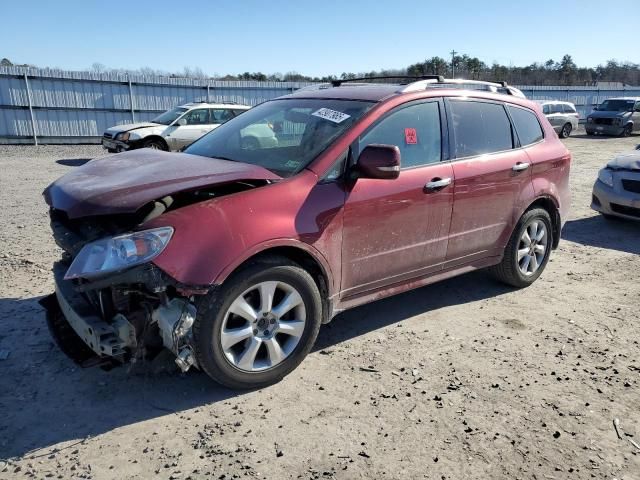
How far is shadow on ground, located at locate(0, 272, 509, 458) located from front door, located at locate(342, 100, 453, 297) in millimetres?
656

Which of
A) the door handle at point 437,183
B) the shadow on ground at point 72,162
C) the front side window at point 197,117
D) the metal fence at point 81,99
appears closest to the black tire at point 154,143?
the front side window at point 197,117

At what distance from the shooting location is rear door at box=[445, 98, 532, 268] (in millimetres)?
4297

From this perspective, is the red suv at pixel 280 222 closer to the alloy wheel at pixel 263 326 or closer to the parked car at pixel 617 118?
Answer: the alloy wheel at pixel 263 326

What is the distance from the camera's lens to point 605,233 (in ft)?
24.8

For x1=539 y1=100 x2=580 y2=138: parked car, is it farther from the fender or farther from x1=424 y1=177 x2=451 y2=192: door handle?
the fender

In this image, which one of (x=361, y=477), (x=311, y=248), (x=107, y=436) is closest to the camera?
(x=361, y=477)

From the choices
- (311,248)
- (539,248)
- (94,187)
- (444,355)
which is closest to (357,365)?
(444,355)

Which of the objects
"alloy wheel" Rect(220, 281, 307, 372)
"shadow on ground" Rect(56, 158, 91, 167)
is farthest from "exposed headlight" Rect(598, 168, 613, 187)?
"shadow on ground" Rect(56, 158, 91, 167)

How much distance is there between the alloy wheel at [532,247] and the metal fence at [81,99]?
58.2ft

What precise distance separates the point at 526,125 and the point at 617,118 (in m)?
22.4

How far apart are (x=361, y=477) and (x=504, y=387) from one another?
4.41 feet

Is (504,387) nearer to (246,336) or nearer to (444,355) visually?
(444,355)

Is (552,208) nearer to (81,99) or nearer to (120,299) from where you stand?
(120,299)

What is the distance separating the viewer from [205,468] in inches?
105
